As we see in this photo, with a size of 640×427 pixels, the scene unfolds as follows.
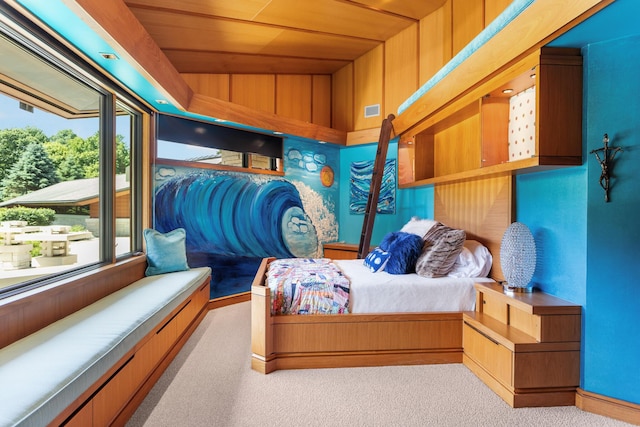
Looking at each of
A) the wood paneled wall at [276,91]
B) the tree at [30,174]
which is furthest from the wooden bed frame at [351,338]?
the wood paneled wall at [276,91]

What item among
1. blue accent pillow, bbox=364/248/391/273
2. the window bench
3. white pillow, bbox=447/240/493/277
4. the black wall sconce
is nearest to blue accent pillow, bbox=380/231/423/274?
blue accent pillow, bbox=364/248/391/273

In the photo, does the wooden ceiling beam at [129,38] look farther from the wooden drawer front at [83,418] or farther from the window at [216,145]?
the wooden drawer front at [83,418]

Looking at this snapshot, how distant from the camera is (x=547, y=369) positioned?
2.10m

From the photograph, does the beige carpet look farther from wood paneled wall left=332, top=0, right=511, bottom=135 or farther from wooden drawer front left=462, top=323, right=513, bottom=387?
wood paneled wall left=332, top=0, right=511, bottom=135

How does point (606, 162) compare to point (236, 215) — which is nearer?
point (606, 162)

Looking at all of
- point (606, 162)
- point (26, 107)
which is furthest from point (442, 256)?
point (26, 107)

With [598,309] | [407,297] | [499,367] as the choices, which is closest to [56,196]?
[407,297]

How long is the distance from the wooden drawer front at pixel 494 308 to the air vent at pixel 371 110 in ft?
11.0

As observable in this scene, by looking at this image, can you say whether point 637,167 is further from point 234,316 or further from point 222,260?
point 222,260

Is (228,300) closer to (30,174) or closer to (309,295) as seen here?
(309,295)

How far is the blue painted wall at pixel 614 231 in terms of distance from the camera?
1970 millimetres

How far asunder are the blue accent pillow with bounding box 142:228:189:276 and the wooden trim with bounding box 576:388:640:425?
3.51m

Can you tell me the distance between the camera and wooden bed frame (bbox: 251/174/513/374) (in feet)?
8.39

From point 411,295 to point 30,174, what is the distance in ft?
8.82
